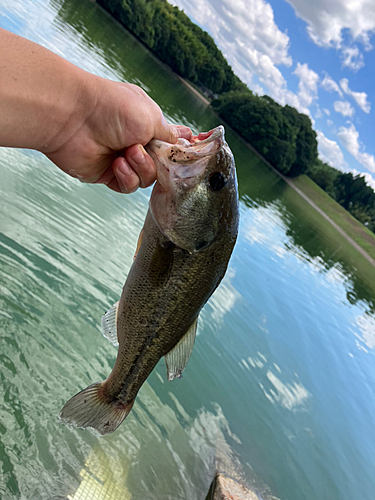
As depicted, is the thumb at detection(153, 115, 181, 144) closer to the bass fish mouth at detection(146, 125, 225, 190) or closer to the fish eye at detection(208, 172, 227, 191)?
the bass fish mouth at detection(146, 125, 225, 190)

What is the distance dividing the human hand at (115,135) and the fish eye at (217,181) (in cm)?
42

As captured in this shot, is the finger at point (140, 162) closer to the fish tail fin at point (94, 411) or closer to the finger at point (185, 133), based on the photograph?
the finger at point (185, 133)

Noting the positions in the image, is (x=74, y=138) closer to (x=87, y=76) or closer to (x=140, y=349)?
(x=87, y=76)

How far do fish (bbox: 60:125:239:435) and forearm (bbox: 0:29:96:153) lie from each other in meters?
0.59

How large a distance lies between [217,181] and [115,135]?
0.76m

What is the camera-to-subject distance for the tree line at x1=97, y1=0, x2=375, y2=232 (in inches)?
2611

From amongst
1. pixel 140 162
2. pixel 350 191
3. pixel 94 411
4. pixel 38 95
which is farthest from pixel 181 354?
pixel 350 191

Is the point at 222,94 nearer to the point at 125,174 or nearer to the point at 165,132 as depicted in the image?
the point at 165,132

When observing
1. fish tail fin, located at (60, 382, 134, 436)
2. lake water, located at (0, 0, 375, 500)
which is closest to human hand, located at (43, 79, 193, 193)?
fish tail fin, located at (60, 382, 134, 436)

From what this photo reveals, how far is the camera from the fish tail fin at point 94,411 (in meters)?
2.74

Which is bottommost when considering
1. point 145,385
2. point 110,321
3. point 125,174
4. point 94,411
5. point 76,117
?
point 145,385

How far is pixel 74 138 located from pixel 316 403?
946 centimetres

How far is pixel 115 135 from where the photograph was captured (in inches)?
97.1

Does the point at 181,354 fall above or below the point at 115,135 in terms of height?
below
